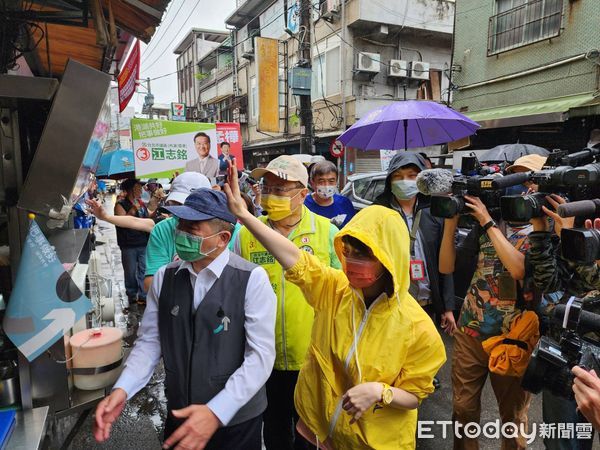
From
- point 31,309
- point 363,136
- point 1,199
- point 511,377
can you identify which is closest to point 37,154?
point 1,199

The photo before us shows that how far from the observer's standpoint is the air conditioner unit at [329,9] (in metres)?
15.1

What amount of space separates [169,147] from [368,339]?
182 inches

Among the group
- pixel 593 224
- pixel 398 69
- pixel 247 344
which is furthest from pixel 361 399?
pixel 398 69

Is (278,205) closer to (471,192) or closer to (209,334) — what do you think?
(209,334)

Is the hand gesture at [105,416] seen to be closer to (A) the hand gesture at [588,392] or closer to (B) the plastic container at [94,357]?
(B) the plastic container at [94,357]

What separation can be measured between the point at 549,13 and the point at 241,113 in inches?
662

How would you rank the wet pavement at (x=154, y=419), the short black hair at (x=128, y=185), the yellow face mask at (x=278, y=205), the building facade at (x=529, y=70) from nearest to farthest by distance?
the yellow face mask at (x=278, y=205)
the wet pavement at (x=154, y=419)
the short black hair at (x=128, y=185)
the building facade at (x=529, y=70)

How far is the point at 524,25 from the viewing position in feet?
31.3

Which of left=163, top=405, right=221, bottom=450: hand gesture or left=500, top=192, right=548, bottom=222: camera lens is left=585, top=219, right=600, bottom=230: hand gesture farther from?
left=163, top=405, right=221, bottom=450: hand gesture

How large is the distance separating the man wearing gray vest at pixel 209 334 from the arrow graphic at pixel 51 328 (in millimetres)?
336

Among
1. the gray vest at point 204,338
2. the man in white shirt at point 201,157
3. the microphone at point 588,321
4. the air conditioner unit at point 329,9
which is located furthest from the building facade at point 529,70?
the gray vest at point 204,338

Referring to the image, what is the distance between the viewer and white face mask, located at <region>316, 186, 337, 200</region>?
12.6 ft

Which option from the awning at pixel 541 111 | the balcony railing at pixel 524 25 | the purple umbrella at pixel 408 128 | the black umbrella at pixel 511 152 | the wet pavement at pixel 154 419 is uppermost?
the balcony railing at pixel 524 25

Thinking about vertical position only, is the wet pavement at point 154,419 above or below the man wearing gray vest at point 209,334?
below
